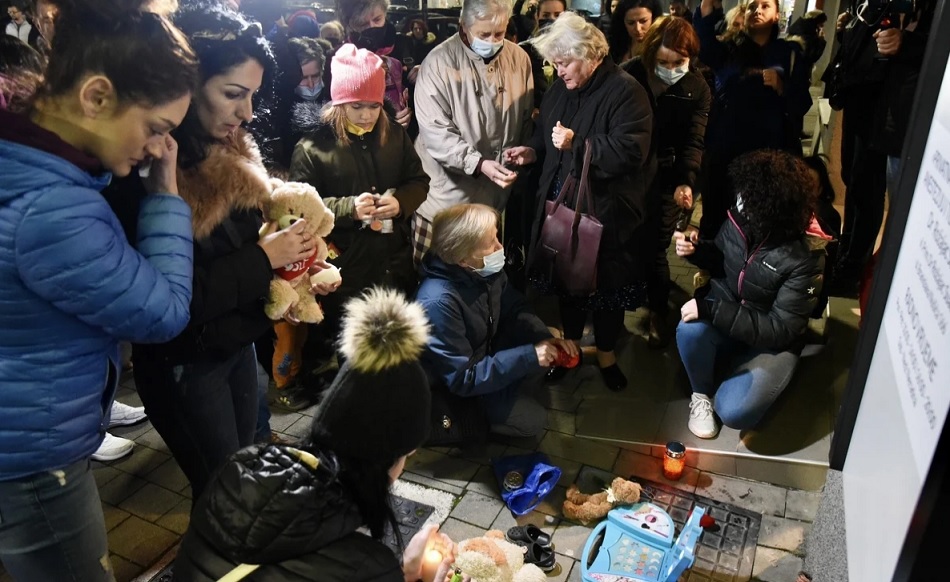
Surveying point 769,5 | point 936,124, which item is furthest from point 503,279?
point 769,5

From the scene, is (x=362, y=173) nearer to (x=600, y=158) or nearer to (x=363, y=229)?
(x=363, y=229)

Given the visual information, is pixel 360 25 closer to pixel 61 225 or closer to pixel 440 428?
pixel 440 428

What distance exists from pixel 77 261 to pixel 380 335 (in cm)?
62

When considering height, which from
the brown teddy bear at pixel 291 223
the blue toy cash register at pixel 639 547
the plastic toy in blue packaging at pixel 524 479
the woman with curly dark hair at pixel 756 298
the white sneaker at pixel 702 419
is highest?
the brown teddy bear at pixel 291 223

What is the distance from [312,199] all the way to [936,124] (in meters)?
1.70

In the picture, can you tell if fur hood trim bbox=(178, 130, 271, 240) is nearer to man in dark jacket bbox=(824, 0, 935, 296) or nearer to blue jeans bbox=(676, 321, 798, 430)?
blue jeans bbox=(676, 321, 798, 430)

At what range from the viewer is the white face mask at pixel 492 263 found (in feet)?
9.76

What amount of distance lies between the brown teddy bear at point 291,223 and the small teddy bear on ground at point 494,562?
991 mm

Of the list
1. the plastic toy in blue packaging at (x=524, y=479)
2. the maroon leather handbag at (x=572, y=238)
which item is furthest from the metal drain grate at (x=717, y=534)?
the maroon leather handbag at (x=572, y=238)

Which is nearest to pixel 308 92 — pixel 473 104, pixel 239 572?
pixel 473 104

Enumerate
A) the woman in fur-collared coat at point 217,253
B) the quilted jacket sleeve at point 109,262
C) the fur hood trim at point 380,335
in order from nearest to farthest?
the quilted jacket sleeve at point 109,262
the fur hood trim at point 380,335
the woman in fur-collared coat at point 217,253

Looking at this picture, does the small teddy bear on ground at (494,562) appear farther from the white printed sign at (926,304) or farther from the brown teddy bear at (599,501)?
the white printed sign at (926,304)

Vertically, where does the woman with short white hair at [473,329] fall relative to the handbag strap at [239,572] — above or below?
below

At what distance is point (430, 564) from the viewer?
194 centimetres
